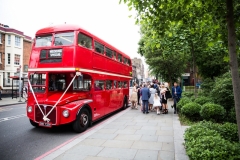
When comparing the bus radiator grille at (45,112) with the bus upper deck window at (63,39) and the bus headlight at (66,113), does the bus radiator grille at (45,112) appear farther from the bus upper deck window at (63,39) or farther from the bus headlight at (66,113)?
the bus upper deck window at (63,39)

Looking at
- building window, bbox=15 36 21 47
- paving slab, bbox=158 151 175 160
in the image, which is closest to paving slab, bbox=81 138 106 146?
paving slab, bbox=158 151 175 160

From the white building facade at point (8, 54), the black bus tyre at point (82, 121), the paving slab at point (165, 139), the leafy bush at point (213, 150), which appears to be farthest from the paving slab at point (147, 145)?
the white building facade at point (8, 54)

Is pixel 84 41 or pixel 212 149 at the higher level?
pixel 84 41

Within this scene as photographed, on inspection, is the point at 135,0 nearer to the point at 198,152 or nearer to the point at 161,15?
the point at 161,15

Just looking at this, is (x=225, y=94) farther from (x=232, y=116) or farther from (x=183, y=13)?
(x=183, y=13)

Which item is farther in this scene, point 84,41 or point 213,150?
point 84,41

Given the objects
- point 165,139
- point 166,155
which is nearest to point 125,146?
point 166,155

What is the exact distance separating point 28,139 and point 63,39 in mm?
3935

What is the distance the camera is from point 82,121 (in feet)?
23.5

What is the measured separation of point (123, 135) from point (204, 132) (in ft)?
10.3

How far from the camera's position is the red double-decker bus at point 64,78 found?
6.68 m

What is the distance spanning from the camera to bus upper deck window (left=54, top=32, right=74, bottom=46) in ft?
23.0

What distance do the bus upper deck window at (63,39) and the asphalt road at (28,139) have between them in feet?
11.7

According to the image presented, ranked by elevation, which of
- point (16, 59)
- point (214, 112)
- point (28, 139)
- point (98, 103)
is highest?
point (16, 59)
